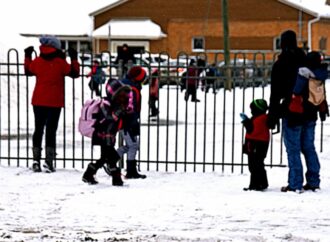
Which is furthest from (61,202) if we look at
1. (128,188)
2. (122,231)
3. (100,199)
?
(122,231)

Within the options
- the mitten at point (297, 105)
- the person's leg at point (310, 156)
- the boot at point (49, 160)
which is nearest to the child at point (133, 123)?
the boot at point (49, 160)

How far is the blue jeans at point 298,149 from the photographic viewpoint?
429 inches

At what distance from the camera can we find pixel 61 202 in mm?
10508

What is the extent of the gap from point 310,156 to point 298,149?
0.70 feet

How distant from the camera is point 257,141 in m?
11.2

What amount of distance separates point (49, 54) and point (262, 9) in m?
45.0

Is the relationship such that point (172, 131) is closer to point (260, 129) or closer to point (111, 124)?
point (111, 124)

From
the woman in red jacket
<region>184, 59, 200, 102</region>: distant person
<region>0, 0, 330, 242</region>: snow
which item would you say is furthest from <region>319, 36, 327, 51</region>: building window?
the woman in red jacket

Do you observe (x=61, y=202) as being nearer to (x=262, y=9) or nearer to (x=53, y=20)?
(x=262, y=9)

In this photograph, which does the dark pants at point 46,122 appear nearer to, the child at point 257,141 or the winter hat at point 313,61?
the child at point 257,141

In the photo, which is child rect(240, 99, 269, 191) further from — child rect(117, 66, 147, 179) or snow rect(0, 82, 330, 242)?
child rect(117, 66, 147, 179)

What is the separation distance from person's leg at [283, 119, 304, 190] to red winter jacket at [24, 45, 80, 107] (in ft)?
9.73

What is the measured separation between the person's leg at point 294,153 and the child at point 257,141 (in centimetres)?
29

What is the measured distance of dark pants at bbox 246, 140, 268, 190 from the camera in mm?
11203
